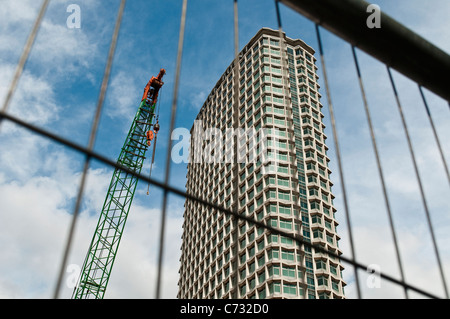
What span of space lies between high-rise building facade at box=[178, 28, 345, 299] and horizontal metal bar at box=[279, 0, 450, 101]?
112 ft

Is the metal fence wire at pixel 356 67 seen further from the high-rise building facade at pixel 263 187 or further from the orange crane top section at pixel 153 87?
the orange crane top section at pixel 153 87

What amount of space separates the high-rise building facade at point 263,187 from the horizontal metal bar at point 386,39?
112 feet

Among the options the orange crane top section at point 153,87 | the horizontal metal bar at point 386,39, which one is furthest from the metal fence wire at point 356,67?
the orange crane top section at point 153,87

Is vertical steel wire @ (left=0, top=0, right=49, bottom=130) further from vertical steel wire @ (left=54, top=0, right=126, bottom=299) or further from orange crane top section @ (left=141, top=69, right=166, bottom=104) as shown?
orange crane top section @ (left=141, top=69, right=166, bottom=104)

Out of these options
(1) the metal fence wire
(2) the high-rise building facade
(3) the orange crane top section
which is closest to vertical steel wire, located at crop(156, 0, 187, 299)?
(1) the metal fence wire

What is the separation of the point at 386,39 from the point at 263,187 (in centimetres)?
4478

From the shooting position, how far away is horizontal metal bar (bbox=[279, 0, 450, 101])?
3412 millimetres

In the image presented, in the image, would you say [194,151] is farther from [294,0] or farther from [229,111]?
[294,0]

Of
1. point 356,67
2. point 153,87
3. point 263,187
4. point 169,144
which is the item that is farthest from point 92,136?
point 153,87

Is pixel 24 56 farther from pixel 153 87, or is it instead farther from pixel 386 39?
pixel 153 87

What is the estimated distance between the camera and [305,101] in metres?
57.6

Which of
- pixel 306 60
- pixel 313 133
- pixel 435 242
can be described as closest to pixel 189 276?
pixel 313 133

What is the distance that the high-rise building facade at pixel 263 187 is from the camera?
42844 mm
